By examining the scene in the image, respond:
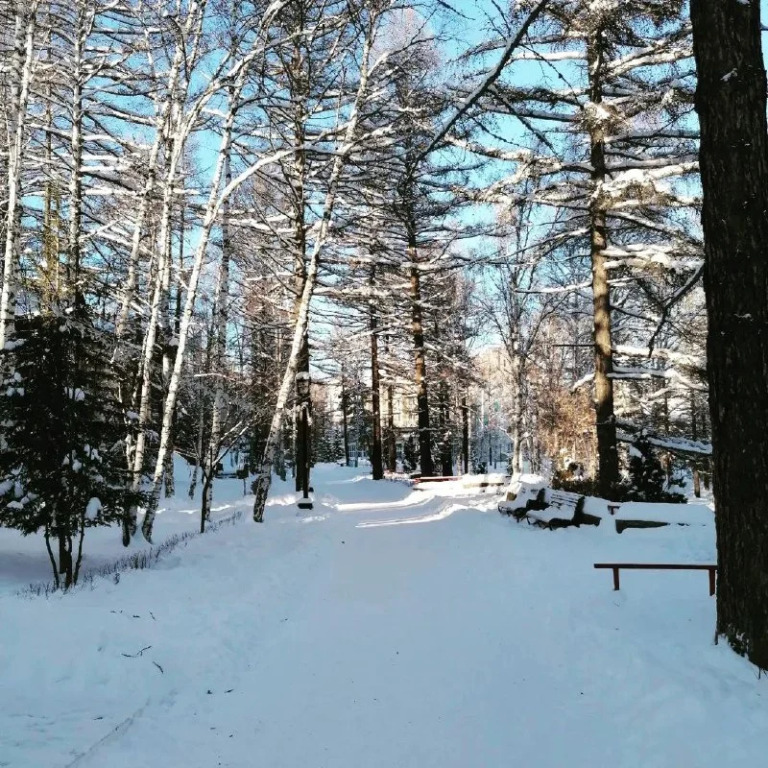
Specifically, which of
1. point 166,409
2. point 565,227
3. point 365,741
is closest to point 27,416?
point 166,409

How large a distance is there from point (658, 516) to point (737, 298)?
7.09m

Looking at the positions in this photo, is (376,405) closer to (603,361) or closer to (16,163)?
(603,361)

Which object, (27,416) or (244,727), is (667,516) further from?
(27,416)

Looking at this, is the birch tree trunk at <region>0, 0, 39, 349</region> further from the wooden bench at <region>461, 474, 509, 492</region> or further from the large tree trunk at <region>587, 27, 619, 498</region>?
the wooden bench at <region>461, 474, 509, 492</region>

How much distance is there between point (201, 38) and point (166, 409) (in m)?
6.77

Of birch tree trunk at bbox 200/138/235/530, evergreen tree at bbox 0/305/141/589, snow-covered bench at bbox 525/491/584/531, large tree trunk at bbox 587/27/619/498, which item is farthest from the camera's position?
large tree trunk at bbox 587/27/619/498

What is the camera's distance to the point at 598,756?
335 cm

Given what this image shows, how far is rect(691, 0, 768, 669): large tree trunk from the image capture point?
4043mm

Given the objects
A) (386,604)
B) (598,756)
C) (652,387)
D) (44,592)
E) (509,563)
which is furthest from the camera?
(652,387)

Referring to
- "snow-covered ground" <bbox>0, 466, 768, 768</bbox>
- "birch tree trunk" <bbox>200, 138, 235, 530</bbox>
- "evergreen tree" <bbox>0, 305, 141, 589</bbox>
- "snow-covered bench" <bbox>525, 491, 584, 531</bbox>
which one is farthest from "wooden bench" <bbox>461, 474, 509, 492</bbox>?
"evergreen tree" <bbox>0, 305, 141, 589</bbox>

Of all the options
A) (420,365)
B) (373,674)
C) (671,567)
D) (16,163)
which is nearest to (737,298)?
(671,567)

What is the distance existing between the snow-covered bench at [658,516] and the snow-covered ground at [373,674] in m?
3.00

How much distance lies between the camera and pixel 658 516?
10.1m

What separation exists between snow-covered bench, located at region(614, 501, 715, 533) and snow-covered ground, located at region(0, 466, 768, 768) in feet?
9.86
